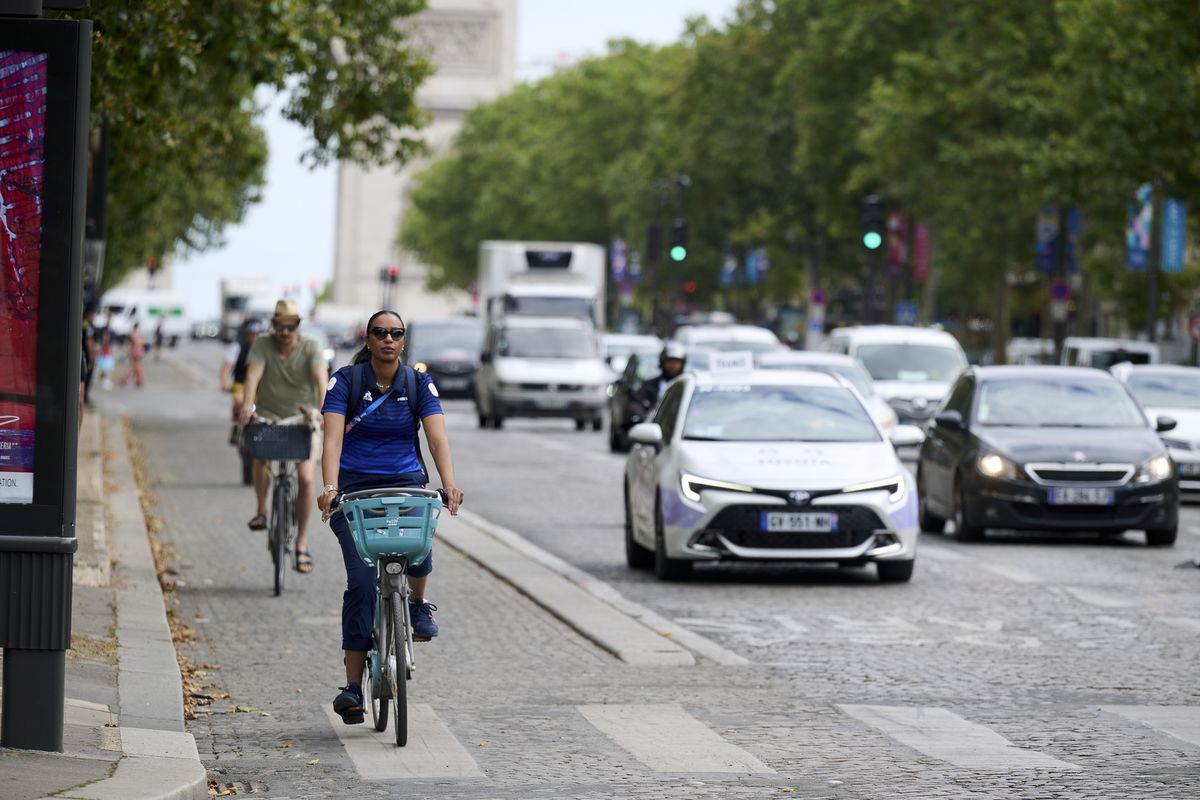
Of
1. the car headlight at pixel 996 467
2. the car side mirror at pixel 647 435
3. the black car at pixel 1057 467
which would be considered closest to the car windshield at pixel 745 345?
the black car at pixel 1057 467

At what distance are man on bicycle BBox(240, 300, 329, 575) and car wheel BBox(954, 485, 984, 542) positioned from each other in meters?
6.27

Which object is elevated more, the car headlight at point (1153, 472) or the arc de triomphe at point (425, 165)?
the arc de triomphe at point (425, 165)

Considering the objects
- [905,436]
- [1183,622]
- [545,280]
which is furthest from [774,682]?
[545,280]

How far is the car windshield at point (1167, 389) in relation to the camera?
2725cm

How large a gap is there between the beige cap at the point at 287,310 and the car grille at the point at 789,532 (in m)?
2.73

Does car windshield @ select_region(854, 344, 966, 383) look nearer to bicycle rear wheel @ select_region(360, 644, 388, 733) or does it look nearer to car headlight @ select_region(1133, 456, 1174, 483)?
car headlight @ select_region(1133, 456, 1174, 483)

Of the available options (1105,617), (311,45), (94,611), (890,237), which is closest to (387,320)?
(94,611)

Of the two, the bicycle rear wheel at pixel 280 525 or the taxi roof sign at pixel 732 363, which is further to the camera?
the taxi roof sign at pixel 732 363

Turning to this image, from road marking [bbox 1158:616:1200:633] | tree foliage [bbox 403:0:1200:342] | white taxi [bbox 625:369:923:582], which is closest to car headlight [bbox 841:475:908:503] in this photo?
white taxi [bbox 625:369:923:582]

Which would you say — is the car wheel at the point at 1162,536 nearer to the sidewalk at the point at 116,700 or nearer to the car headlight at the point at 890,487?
the car headlight at the point at 890,487

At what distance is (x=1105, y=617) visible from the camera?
14.3m

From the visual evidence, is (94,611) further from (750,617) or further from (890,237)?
(890,237)

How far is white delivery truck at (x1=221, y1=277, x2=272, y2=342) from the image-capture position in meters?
143

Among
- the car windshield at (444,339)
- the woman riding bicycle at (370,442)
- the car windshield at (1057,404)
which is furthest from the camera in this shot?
the car windshield at (444,339)
